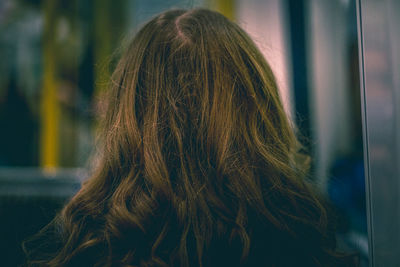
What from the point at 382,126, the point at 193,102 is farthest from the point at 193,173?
the point at 382,126

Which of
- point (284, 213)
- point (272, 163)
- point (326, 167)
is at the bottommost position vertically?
point (326, 167)

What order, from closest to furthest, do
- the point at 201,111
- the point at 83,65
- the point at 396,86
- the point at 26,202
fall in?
the point at 396,86 → the point at 201,111 → the point at 26,202 → the point at 83,65

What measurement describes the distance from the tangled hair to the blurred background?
1188 millimetres

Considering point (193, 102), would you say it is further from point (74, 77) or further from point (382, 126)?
point (74, 77)

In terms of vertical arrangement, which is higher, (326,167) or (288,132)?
(288,132)

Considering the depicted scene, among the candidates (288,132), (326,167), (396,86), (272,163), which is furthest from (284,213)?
(326,167)

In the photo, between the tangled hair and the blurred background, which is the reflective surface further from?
the blurred background

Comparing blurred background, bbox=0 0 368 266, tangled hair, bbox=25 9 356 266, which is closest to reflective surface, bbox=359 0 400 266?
tangled hair, bbox=25 9 356 266

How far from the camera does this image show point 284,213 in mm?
766

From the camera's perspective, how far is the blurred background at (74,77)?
1.94m

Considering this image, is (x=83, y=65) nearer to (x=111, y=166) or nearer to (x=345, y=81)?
(x=345, y=81)

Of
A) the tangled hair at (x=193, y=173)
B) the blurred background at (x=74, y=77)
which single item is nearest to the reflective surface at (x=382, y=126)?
the tangled hair at (x=193, y=173)

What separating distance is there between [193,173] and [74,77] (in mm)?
1919

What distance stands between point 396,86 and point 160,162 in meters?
0.49
